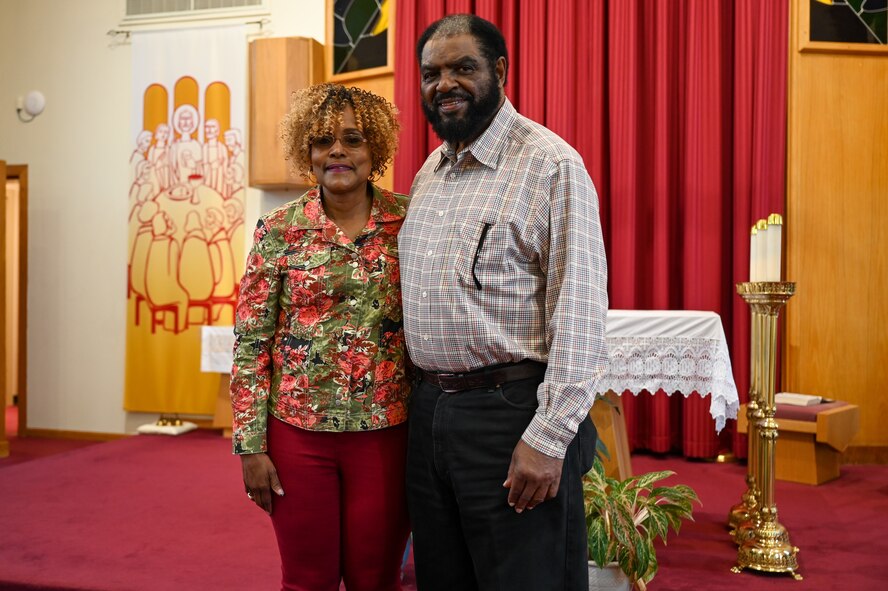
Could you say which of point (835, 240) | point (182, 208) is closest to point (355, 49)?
point (182, 208)

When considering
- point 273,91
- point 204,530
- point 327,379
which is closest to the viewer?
point 327,379

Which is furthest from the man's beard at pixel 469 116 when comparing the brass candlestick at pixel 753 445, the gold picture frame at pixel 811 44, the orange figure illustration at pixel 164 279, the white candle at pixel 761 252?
the orange figure illustration at pixel 164 279

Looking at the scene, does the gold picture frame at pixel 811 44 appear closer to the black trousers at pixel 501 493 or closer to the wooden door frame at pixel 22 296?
the black trousers at pixel 501 493

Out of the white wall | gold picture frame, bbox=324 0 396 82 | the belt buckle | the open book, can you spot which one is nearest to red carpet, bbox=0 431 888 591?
the open book

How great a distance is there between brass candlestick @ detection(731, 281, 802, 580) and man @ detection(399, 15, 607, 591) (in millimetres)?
1444

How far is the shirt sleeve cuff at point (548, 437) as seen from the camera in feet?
4.60

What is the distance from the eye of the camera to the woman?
1.65 meters

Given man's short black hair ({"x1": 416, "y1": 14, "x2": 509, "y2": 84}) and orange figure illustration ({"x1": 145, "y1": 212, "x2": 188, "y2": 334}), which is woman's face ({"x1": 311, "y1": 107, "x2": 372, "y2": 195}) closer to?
man's short black hair ({"x1": 416, "y1": 14, "x2": 509, "y2": 84})

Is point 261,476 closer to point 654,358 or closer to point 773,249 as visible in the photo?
point 773,249

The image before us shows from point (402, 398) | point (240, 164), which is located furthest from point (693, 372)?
point (240, 164)

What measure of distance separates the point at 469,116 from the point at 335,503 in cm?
81

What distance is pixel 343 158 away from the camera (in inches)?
66.2

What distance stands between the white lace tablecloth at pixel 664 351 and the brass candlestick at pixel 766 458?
0.55 m

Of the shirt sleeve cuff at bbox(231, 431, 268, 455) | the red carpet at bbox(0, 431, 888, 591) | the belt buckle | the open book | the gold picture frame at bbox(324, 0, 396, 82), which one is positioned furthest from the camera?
the gold picture frame at bbox(324, 0, 396, 82)
